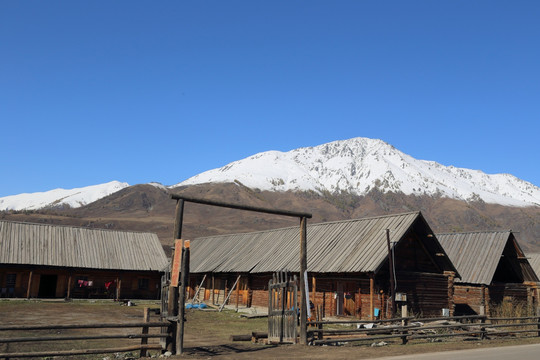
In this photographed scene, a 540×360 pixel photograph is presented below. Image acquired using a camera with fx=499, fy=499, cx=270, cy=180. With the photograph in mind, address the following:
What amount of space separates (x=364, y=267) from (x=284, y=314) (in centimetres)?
1034

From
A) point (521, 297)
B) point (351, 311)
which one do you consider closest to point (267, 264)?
point (351, 311)

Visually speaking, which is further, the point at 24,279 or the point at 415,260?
the point at 24,279

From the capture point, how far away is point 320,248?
31438 mm

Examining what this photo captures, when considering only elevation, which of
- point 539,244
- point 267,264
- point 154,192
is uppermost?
point 154,192

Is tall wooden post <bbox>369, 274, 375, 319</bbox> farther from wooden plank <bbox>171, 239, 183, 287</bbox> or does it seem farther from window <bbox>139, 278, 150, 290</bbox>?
window <bbox>139, 278, 150, 290</bbox>

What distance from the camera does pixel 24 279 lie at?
1529 inches

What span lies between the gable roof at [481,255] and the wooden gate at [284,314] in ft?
65.4

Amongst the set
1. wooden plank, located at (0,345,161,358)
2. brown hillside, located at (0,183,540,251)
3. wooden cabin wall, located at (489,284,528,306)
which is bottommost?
wooden plank, located at (0,345,161,358)

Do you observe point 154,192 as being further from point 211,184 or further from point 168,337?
point 168,337

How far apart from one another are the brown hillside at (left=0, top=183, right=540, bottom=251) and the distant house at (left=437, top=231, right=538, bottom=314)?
261 feet

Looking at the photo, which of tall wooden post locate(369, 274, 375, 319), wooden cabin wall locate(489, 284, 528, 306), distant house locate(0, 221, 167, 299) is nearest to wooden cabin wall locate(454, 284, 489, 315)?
wooden cabin wall locate(489, 284, 528, 306)

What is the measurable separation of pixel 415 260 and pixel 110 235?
2889cm

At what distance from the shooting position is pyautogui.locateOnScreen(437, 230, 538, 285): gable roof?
107ft

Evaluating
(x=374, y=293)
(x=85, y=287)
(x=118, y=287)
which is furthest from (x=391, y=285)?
(x=85, y=287)
